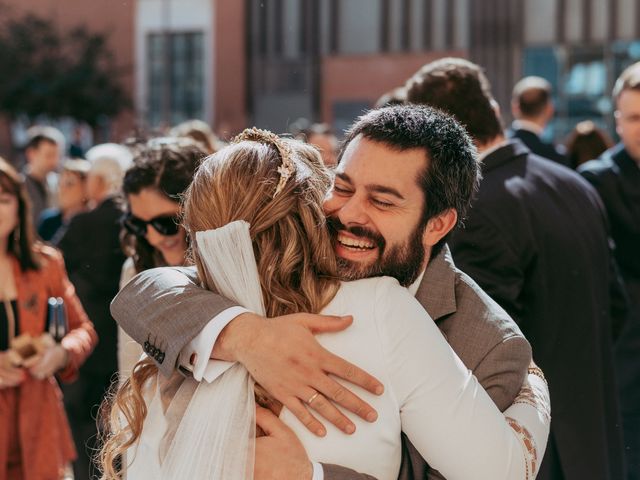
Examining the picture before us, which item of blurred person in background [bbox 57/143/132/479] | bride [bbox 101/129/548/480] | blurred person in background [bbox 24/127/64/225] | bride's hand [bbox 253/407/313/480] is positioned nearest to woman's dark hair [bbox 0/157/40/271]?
blurred person in background [bbox 57/143/132/479]

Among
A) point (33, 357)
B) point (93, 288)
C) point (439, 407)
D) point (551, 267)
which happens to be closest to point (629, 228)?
point (551, 267)

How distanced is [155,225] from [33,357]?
45.9 inches

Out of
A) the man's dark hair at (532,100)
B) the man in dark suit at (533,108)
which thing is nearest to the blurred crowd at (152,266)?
the man in dark suit at (533,108)

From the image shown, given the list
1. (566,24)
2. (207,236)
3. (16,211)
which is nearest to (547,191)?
(207,236)

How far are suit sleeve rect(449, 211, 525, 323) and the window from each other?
81.0 ft

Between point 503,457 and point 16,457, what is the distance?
2.75 meters

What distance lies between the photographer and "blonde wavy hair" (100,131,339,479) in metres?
1.92

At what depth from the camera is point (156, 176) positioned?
10.9ft

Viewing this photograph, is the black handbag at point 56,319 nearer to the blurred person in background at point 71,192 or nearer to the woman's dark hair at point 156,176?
the woman's dark hair at point 156,176

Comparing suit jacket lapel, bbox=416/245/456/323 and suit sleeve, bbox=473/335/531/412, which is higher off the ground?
suit jacket lapel, bbox=416/245/456/323

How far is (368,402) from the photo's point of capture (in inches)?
72.5

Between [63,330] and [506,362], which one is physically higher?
[506,362]

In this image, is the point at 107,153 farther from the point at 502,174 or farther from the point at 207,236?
the point at 207,236

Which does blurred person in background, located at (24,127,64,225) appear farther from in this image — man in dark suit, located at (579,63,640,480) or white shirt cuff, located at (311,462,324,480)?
white shirt cuff, located at (311,462,324,480)
